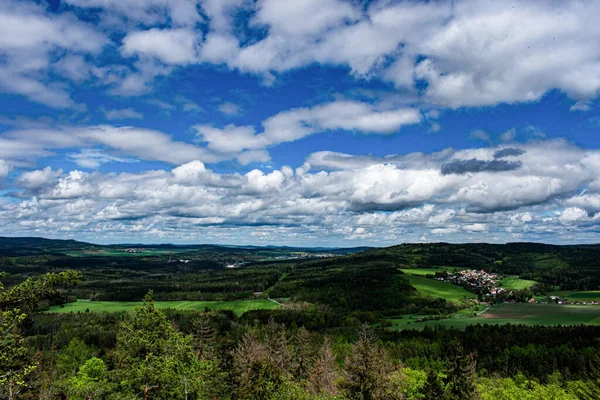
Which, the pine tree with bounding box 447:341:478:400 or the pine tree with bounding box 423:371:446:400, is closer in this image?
the pine tree with bounding box 423:371:446:400

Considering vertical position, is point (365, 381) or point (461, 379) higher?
point (365, 381)

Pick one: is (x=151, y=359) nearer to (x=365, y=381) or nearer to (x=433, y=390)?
(x=365, y=381)

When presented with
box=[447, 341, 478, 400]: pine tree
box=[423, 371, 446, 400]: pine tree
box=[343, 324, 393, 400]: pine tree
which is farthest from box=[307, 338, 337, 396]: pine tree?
box=[447, 341, 478, 400]: pine tree

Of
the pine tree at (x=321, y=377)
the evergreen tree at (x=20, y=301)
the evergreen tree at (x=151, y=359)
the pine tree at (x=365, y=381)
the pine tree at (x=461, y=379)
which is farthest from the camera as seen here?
the pine tree at (x=321, y=377)

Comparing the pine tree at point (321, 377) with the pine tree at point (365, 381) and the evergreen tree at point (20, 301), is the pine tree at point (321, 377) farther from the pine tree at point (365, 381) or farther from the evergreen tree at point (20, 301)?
the evergreen tree at point (20, 301)

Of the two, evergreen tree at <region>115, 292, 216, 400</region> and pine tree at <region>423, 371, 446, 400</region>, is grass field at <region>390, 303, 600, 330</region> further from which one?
evergreen tree at <region>115, 292, 216, 400</region>

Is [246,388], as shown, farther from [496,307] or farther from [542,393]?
[496,307]

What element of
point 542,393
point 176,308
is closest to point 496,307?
point 542,393

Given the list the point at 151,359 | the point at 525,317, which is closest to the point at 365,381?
the point at 151,359

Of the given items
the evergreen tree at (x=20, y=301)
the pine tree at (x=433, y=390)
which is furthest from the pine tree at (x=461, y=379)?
the evergreen tree at (x=20, y=301)

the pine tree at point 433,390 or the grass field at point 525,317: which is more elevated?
the pine tree at point 433,390
